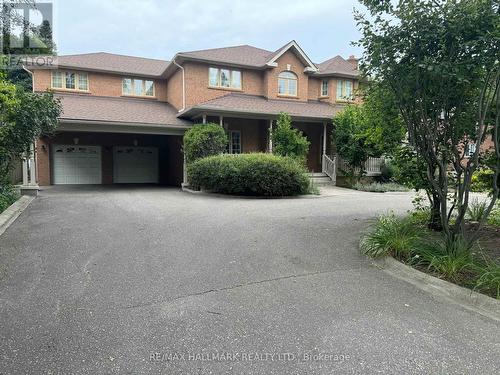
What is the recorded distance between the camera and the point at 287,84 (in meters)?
21.5

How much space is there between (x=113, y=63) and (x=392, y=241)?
21.1 m

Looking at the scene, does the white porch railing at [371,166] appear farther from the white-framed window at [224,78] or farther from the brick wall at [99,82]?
the brick wall at [99,82]

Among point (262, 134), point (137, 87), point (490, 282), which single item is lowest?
point (490, 282)

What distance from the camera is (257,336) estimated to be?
128 inches

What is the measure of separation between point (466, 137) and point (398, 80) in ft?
5.72

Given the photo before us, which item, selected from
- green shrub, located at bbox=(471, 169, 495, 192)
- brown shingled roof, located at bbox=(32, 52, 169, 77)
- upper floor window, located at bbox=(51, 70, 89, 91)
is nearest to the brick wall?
upper floor window, located at bbox=(51, 70, 89, 91)

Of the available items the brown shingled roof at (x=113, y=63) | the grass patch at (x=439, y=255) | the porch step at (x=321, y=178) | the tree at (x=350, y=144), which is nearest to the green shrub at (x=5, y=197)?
the grass patch at (x=439, y=255)

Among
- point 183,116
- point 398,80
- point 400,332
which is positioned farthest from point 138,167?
point 400,332

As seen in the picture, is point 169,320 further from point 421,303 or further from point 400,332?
point 421,303

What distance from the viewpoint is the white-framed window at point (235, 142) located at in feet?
65.2

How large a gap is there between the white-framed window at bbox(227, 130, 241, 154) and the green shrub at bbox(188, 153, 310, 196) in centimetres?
566

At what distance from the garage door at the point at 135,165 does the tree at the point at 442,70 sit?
18.7 m

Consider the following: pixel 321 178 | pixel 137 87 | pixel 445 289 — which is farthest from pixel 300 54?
pixel 445 289

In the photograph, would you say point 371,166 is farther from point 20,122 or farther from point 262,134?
point 20,122
